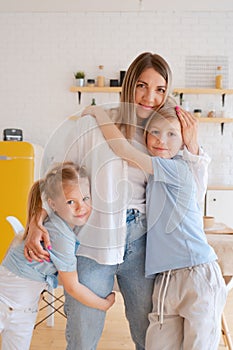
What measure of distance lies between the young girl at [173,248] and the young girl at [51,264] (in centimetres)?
19

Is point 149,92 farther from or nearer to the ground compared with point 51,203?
farther from the ground

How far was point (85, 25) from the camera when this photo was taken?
5227 mm

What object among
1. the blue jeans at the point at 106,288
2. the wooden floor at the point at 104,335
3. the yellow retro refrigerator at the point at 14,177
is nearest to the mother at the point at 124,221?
the blue jeans at the point at 106,288

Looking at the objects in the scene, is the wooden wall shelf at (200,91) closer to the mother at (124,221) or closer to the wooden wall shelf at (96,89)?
the wooden wall shelf at (96,89)

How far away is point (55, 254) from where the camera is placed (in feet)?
5.13

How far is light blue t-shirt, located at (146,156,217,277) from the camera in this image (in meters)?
1.44

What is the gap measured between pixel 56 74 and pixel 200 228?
4143mm

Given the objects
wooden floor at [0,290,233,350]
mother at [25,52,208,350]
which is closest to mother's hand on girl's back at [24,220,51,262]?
mother at [25,52,208,350]

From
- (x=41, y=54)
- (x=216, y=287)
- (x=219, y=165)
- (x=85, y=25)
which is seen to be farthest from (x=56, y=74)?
(x=216, y=287)

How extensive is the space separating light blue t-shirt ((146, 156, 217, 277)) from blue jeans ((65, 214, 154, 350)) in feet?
0.16

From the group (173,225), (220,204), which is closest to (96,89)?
(220,204)

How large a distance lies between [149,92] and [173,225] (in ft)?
1.48

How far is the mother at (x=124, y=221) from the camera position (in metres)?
1.41

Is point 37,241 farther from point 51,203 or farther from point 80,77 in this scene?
point 80,77
